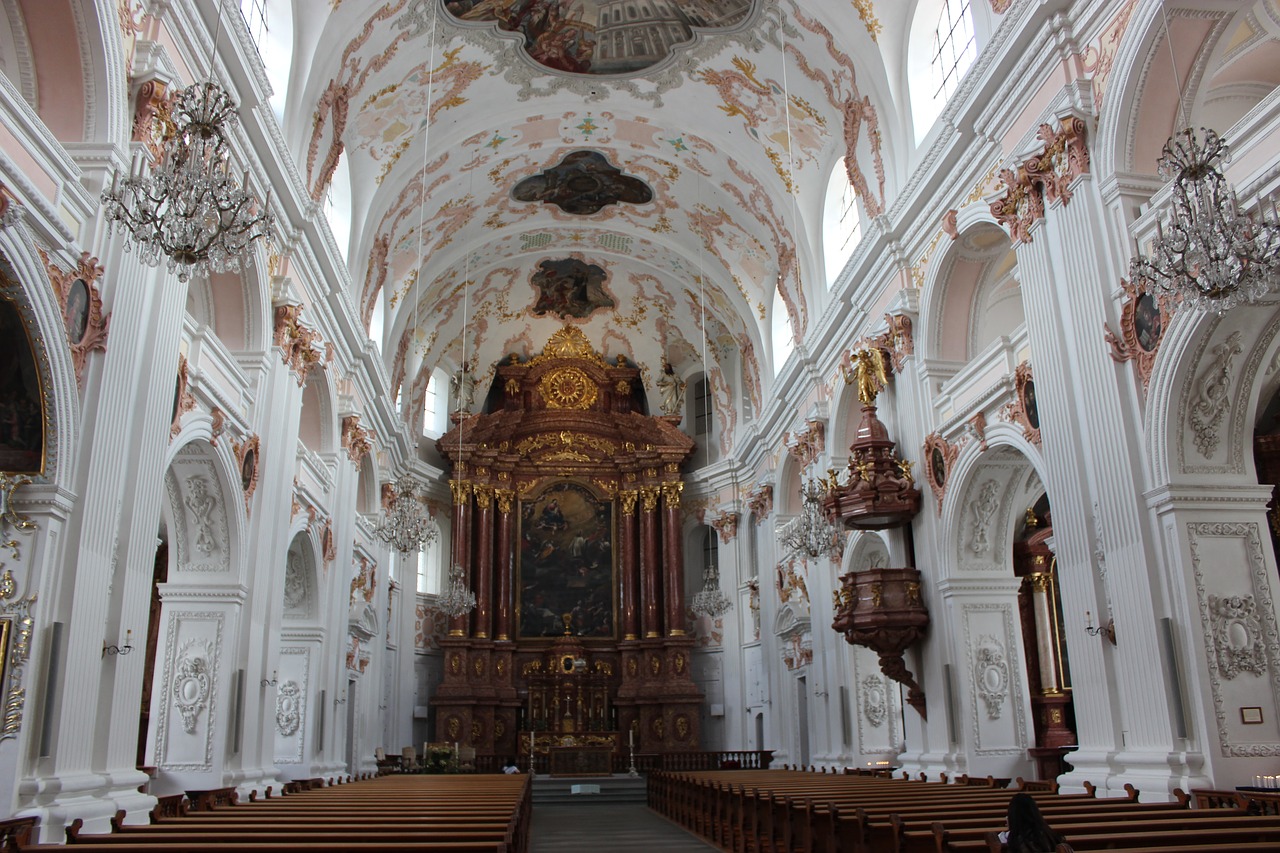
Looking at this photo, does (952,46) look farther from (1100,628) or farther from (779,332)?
(779,332)

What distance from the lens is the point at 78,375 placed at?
27.9ft

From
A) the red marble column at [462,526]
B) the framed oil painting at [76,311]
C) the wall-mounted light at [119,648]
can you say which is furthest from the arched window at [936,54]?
the red marble column at [462,526]

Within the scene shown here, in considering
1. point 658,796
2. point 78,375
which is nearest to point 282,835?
point 78,375

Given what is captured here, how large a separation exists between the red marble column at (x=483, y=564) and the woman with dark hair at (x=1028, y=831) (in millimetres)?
21858

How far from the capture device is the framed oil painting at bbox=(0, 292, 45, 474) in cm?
788

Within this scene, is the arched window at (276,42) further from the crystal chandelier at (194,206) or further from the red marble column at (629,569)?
the red marble column at (629,569)

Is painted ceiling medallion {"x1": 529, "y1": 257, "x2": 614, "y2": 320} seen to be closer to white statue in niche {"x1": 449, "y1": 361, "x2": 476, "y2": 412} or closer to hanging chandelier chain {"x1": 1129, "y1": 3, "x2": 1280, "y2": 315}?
white statue in niche {"x1": 449, "y1": 361, "x2": 476, "y2": 412}

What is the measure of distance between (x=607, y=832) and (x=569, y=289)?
52.5ft

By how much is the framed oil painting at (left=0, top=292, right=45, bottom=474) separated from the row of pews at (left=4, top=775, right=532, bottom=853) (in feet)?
8.88

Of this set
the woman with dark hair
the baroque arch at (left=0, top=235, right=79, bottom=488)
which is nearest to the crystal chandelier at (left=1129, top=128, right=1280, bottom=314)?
the woman with dark hair

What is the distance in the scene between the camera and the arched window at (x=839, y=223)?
18234mm

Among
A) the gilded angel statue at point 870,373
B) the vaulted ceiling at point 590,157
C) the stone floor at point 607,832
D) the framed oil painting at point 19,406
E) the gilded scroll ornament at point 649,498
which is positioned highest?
the vaulted ceiling at point 590,157

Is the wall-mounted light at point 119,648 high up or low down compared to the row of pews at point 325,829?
up

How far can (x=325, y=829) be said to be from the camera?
6758mm
